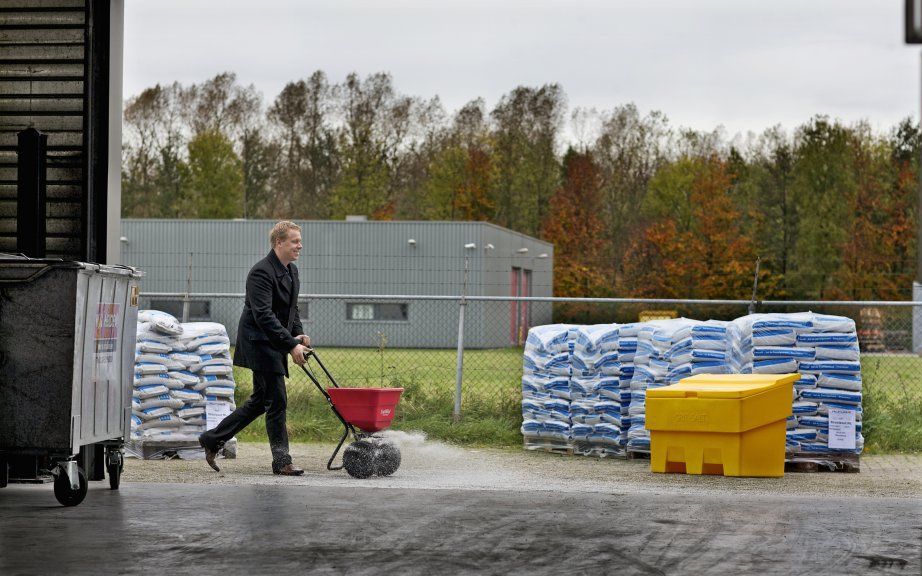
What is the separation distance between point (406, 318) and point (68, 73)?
3196 centimetres

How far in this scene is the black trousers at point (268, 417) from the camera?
11422 millimetres

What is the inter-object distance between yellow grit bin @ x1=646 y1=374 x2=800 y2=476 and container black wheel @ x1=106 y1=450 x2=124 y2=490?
455cm

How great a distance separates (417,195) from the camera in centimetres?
6494

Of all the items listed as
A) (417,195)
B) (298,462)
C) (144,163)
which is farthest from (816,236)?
(298,462)

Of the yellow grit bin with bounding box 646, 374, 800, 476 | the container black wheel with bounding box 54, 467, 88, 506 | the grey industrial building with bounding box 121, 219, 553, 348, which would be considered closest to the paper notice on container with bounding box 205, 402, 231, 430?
the container black wheel with bounding box 54, 467, 88, 506

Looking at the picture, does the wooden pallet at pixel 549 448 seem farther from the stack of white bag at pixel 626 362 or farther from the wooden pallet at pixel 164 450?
the wooden pallet at pixel 164 450

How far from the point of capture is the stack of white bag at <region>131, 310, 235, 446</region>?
12.6m

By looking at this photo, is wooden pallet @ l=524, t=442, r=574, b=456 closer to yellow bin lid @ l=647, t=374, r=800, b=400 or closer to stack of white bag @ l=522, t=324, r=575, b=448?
stack of white bag @ l=522, t=324, r=575, b=448

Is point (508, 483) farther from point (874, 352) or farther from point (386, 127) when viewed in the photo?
point (386, 127)

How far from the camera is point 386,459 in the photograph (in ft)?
37.4

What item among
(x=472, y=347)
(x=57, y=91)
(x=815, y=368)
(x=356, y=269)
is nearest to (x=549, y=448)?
(x=815, y=368)

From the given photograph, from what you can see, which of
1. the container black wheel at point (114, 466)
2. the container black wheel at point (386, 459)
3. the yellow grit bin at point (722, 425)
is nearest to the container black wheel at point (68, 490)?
the container black wheel at point (114, 466)

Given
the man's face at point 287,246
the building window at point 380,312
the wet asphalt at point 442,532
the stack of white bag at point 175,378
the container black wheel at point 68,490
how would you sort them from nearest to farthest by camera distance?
the wet asphalt at point 442,532
the container black wheel at point 68,490
the man's face at point 287,246
the stack of white bag at point 175,378
the building window at point 380,312

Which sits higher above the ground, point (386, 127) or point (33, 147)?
point (386, 127)
